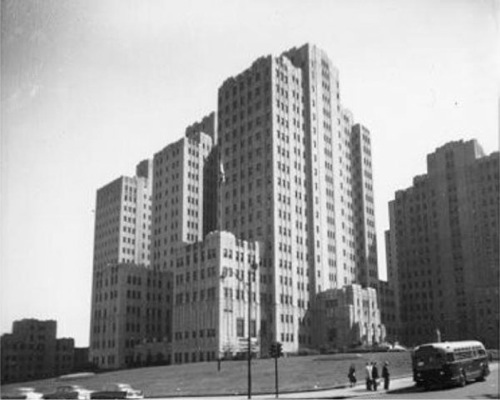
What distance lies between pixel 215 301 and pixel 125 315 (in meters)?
33.2

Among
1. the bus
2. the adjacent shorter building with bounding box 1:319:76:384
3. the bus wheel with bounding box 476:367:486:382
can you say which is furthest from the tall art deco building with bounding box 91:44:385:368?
the bus

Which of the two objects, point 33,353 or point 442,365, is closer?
point 442,365

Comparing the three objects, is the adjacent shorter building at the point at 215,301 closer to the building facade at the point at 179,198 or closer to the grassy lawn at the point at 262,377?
the grassy lawn at the point at 262,377

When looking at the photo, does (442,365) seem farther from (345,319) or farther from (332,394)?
Answer: (345,319)

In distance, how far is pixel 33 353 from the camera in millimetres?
140750

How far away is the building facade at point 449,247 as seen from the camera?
142 meters

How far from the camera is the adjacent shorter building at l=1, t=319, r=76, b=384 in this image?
13525cm

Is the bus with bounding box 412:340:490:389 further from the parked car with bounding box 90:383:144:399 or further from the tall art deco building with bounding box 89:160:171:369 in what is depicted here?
the tall art deco building with bounding box 89:160:171:369

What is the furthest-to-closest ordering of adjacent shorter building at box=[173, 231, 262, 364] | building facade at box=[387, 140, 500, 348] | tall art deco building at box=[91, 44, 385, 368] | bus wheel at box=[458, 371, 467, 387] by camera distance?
building facade at box=[387, 140, 500, 348] → tall art deco building at box=[91, 44, 385, 368] → adjacent shorter building at box=[173, 231, 262, 364] → bus wheel at box=[458, 371, 467, 387]

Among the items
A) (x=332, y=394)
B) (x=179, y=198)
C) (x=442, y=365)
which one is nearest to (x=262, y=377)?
(x=332, y=394)

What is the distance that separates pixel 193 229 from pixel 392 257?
62733mm

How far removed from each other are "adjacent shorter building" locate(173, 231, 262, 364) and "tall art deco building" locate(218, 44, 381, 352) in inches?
188

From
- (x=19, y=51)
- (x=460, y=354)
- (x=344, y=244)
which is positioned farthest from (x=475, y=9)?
(x=344, y=244)

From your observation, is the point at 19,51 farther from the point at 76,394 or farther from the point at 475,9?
the point at 76,394
